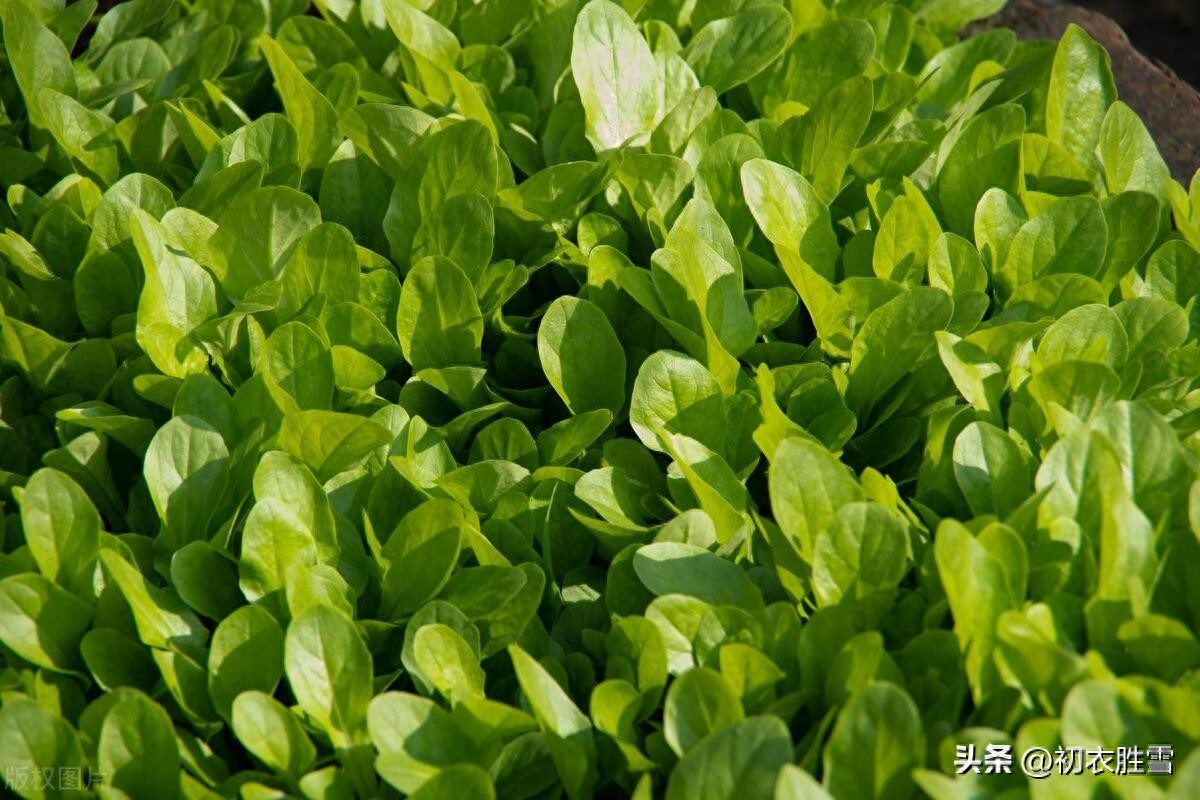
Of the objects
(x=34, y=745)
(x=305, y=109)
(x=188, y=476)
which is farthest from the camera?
(x=305, y=109)

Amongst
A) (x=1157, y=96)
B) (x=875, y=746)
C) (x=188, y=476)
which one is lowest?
(x=188, y=476)

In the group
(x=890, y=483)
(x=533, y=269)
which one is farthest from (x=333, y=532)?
(x=890, y=483)

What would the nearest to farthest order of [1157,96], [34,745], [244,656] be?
[34,745]
[244,656]
[1157,96]

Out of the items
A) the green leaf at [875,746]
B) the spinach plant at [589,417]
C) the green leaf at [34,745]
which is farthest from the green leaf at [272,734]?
the green leaf at [875,746]

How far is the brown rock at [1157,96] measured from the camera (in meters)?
2.79

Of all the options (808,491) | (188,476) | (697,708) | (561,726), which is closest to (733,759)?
(697,708)

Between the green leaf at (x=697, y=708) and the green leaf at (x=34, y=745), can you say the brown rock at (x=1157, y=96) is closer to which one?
the green leaf at (x=697, y=708)

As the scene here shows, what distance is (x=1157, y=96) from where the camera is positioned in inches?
113

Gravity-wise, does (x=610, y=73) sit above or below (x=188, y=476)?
above

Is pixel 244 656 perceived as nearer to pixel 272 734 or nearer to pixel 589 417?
pixel 272 734

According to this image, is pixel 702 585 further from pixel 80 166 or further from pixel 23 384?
pixel 80 166

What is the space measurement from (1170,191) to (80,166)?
1.91 m

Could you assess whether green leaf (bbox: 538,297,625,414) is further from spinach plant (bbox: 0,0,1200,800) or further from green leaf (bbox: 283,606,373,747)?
green leaf (bbox: 283,606,373,747)

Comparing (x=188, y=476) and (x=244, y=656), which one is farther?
(x=188, y=476)
